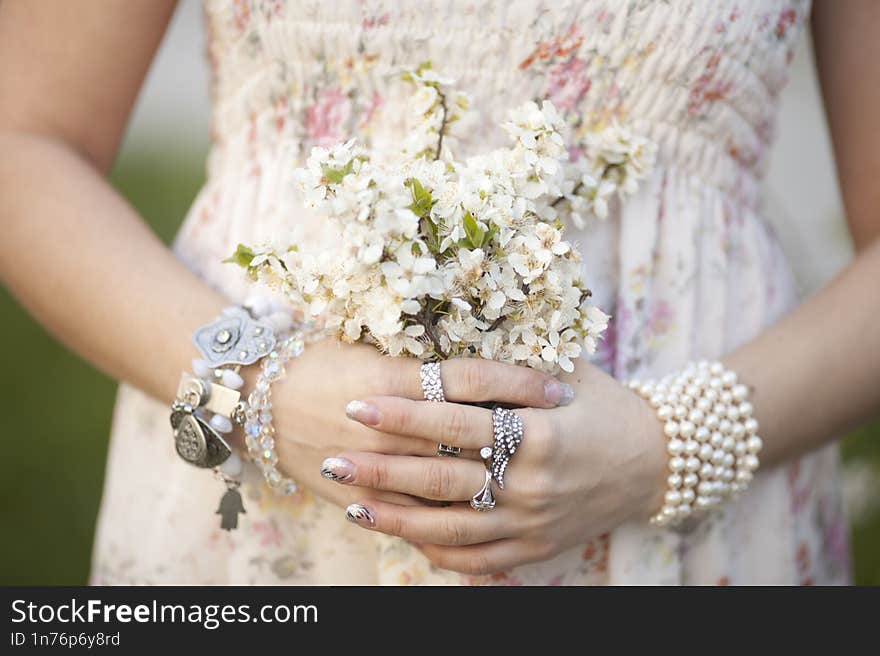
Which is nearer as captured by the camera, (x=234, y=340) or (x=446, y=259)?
(x=446, y=259)

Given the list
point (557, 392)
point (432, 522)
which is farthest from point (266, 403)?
point (557, 392)

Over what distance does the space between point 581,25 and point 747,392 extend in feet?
2.05

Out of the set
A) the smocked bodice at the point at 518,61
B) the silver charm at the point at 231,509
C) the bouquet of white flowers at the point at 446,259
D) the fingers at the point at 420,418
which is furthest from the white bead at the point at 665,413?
the silver charm at the point at 231,509

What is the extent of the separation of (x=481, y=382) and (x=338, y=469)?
22cm

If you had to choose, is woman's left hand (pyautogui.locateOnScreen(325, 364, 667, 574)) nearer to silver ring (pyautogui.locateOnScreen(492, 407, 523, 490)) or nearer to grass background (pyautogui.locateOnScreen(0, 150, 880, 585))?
silver ring (pyautogui.locateOnScreen(492, 407, 523, 490))

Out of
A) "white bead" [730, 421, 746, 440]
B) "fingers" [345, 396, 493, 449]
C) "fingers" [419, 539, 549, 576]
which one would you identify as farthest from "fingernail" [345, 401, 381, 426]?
"white bead" [730, 421, 746, 440]

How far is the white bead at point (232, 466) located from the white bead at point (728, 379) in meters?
0.75

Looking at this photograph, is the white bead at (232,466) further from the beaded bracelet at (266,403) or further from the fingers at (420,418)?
the fingers at (420,418)

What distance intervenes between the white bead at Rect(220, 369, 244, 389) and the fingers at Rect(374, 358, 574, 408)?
8.2 inches

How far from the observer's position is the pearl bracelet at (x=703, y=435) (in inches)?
46.6

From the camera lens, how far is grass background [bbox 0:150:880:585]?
3.26 meters

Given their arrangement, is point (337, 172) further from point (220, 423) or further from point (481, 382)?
point (220, 423)

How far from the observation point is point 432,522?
3.51ft

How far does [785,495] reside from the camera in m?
1.43
